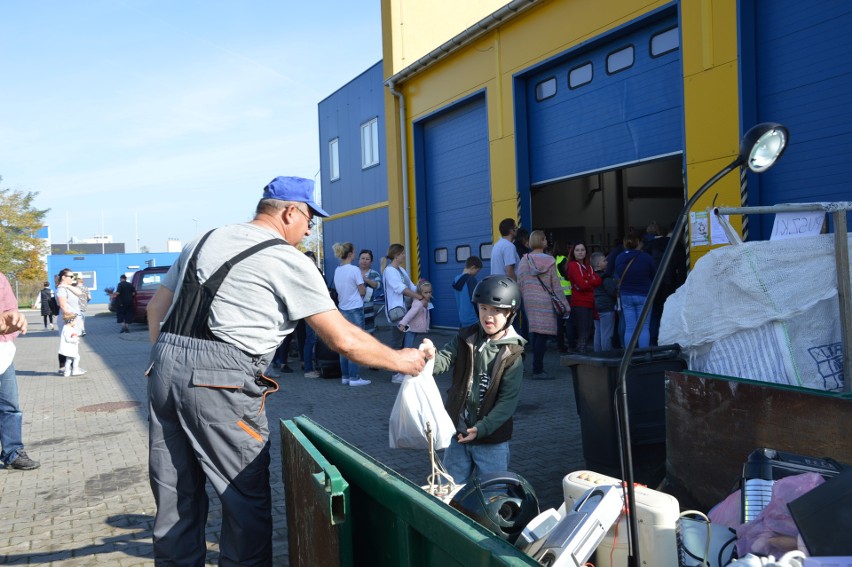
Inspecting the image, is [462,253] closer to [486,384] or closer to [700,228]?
[700,228]

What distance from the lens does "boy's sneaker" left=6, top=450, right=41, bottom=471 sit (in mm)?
6488

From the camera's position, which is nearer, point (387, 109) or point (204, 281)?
point (204, 281)

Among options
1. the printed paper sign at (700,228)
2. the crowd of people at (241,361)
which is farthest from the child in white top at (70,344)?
the crowd of people at (241,361)

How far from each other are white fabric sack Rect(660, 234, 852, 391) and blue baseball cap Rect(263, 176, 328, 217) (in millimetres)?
2924

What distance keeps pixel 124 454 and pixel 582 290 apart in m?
6.63

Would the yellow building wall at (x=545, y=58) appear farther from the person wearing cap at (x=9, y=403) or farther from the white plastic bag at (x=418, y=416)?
the person wearing cap at (x=9, y=403)

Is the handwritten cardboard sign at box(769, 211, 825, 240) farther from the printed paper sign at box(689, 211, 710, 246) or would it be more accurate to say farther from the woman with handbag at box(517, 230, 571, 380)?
the woman with handbag at box(517, 230, 571, 380)

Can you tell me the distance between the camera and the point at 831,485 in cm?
230

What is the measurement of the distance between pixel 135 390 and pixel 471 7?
13.3 m

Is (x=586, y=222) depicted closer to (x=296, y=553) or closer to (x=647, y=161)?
(x=647, y=161)

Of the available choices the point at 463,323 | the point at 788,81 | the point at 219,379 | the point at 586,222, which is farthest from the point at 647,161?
the point at 219,379

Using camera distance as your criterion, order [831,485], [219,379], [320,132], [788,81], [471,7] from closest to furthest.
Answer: [831,485]
[219,379]
[788,81]
[471,7]
[320,132]

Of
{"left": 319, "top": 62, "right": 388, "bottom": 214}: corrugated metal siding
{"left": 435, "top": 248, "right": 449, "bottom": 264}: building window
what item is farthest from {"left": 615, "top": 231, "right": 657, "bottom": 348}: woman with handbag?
{"left": 319, "top": 62, "right": 388, "bottom": 214}: corrugated metal siding

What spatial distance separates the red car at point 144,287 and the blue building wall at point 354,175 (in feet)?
20.2
